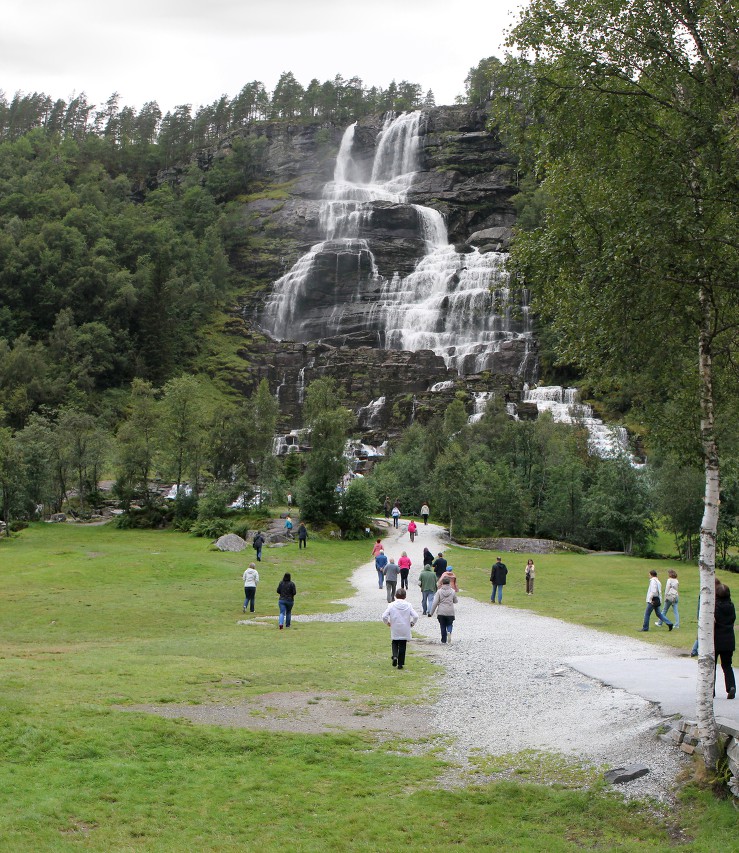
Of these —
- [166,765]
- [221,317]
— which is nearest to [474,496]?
[166,765]

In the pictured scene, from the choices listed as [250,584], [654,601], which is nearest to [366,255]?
[250,584]

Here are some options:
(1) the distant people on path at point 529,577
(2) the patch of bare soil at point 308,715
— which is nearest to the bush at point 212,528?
(1) the distant people on path at point 529,577

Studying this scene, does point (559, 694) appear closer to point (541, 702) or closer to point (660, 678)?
point (541, 702)

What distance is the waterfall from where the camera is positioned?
72812 mm

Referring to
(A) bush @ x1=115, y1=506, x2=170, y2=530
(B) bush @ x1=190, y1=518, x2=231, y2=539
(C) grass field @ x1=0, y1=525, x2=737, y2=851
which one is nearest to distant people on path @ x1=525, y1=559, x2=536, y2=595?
(C) grass field @ x1=0, y1=525, x2=737, y2=851

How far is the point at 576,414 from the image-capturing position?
80438 millimetres

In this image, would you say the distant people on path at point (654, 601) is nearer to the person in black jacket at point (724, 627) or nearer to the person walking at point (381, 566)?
the person in black jacket at point (724, 627)

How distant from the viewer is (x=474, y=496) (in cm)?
5781

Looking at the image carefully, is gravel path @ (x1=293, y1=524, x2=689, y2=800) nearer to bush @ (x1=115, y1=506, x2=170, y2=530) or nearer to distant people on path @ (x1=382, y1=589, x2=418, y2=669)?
distant people on path @ (x1=382, y1=589, x2=418, y2=669)

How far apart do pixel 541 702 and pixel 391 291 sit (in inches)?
4056

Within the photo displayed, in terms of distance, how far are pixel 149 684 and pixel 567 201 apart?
11.7m

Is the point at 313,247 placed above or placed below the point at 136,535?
above

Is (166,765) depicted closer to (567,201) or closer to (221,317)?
(567,201)

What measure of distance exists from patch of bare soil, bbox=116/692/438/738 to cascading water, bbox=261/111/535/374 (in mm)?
81551
